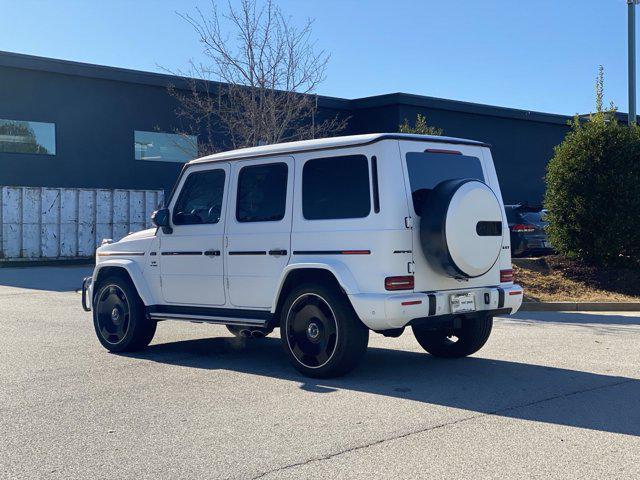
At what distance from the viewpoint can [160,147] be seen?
31.1 meters

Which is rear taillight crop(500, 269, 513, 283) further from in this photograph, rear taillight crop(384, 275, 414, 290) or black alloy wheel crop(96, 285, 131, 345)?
black alloy wheel crop(96, 285, 131, 345)

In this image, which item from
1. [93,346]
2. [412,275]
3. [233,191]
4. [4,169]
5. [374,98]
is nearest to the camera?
[412,275]

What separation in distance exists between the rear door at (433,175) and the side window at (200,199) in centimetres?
220

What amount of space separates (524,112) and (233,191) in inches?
1200

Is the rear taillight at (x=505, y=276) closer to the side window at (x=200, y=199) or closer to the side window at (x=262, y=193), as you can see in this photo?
the side window at (x=262, y=193)

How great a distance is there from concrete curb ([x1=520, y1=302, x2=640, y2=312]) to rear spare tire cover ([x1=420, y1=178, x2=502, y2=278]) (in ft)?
21.0

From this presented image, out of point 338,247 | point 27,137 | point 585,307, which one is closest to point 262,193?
point 338,247

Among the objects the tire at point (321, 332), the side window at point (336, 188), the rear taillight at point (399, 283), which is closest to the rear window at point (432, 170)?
the side window at point (336, 188)

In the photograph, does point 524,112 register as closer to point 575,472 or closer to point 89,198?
point 89,198

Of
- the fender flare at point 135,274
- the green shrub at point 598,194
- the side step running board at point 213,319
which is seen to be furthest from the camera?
the green shrub at point 598,194

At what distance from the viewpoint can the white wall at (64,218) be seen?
27578mm

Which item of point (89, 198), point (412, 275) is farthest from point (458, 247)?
point (89, 198)

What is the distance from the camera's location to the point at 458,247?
24.0ft

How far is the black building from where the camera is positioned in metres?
28.1
